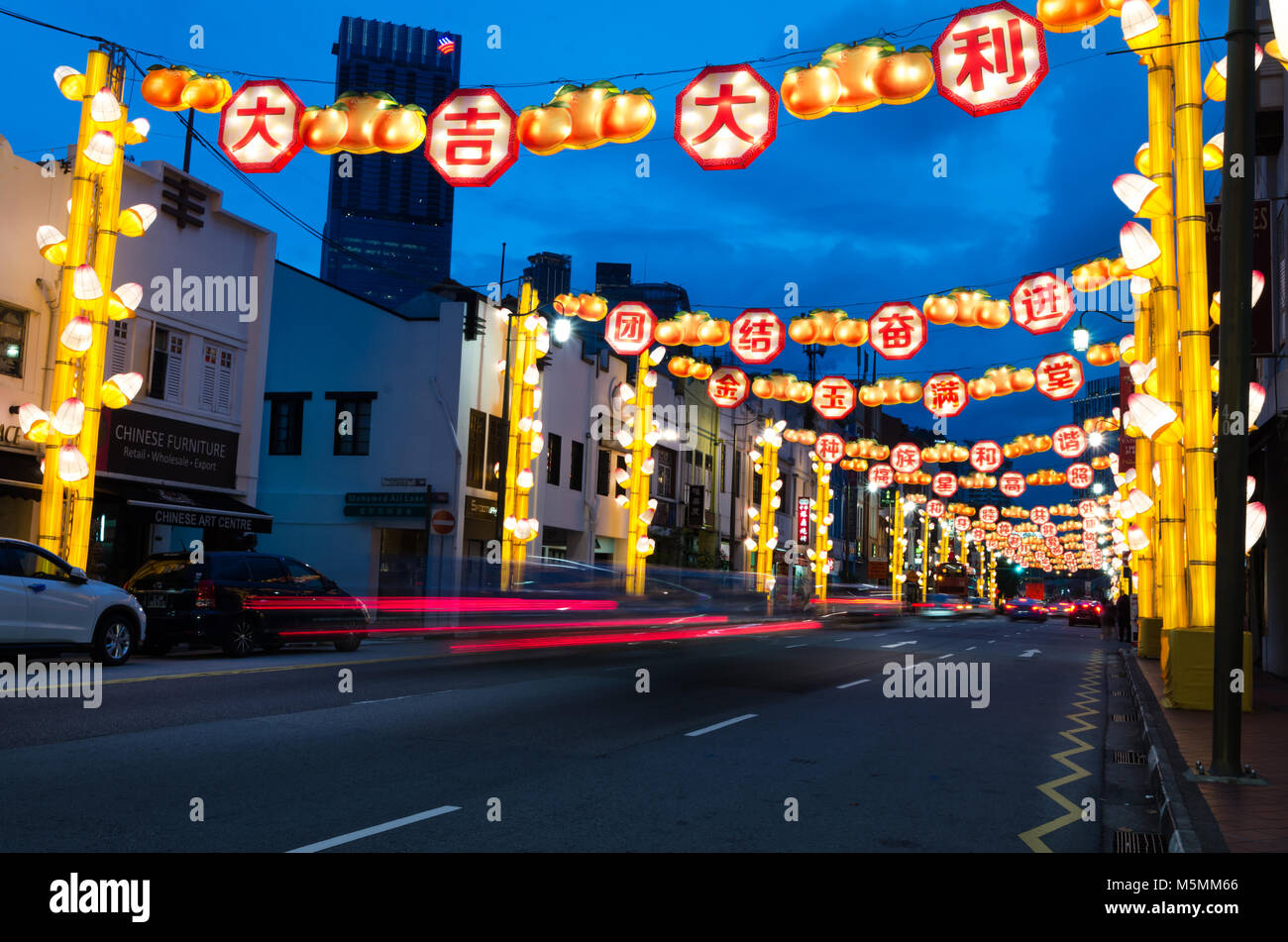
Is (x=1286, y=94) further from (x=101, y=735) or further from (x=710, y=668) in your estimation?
(x=101, y=735)

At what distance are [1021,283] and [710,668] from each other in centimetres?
984

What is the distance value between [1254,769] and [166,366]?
2240 centimetres

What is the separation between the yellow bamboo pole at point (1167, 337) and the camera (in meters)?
15.3

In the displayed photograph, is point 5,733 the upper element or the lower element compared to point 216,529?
lower

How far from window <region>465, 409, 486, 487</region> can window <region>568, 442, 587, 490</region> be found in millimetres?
6157

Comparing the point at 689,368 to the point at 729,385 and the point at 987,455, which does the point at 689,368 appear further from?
the point at 987,455

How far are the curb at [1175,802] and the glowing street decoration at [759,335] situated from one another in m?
14.0

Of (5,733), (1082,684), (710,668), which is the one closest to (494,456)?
(710,668)

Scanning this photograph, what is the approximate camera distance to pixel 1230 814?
7492 mm

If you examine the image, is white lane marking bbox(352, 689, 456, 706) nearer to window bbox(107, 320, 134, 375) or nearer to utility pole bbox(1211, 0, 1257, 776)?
utility pole bbox(1211, 0, 1257, 776)

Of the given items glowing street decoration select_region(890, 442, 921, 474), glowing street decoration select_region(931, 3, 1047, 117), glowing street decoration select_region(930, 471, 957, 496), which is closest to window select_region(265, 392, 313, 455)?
glowing street decoration select_region(890, 442, 921, 474)

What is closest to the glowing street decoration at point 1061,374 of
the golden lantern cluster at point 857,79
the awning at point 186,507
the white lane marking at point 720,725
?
the golden lantern cluster at point 857,79

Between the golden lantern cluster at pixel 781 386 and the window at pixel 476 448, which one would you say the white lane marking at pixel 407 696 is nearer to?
the window at pixel 476 448
